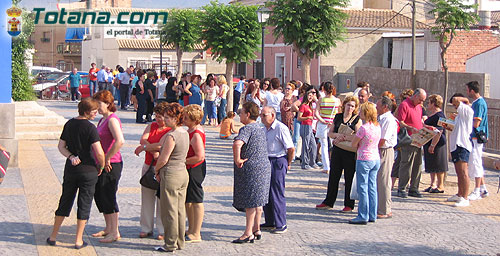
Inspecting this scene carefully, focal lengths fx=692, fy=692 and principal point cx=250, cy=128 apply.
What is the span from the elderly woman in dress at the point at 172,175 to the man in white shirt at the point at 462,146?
182 inches

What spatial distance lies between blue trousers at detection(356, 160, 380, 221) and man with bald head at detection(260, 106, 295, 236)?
1046 millimetres

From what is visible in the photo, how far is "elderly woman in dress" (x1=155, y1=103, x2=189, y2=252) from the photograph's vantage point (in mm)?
7148

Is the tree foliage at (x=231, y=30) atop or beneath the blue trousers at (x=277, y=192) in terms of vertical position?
atop

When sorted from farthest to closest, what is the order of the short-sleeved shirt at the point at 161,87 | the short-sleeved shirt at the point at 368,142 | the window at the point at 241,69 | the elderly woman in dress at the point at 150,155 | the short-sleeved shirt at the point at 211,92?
the window at the point at 241,69
the short-sleeved shirt at the point at 161,87
the short-sleeved shirt at the point at 211,92
the short-sleeved shirt at the point at 368,142
the elderly woman in dress at the point at 150,155

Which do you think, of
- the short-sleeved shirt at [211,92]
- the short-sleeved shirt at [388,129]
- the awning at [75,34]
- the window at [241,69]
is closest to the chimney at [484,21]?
the window at [241,69]

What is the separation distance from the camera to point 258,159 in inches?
300

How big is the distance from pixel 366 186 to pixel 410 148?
2.07 meters

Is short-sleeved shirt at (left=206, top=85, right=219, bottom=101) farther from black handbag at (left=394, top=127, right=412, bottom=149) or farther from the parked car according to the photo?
the parked car

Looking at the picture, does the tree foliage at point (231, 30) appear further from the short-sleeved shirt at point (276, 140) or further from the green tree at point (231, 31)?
the short-sleeved shirt at point (276, 140)

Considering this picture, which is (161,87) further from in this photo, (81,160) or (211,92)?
(81,160)

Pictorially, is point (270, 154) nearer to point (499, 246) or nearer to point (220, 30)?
point (499, 246)

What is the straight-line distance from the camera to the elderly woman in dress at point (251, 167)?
24.9 ft

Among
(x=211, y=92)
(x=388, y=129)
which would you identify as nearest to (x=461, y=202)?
(x=388, y=129)

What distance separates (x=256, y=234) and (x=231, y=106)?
53.1 feet
